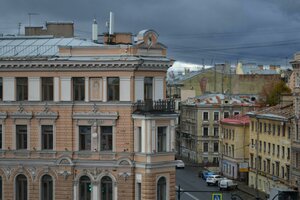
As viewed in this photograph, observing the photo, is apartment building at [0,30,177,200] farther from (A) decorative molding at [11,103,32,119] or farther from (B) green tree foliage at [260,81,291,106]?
(B) green tree foliage at [260,81,291,106]

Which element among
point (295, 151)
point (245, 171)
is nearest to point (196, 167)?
point (245, 171)

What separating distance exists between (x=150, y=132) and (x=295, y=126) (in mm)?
33448

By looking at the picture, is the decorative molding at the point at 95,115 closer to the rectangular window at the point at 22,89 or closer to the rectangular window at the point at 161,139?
the rectangular window at the point at 161,139

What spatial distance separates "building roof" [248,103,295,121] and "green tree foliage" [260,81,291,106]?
25.7 meters

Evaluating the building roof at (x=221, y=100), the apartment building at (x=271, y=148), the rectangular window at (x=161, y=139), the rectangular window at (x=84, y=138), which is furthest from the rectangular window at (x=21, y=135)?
the building roof at (x=221, y=100)

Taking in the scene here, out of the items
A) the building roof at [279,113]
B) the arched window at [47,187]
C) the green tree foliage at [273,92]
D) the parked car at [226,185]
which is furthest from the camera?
the green tree foliage at [273,92]

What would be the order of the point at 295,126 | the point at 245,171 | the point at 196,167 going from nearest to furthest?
the point at 295,126, the point at 245,171, the point at 196,167

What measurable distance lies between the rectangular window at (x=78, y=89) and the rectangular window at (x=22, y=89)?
10.0ft

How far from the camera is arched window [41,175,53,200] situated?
49.0 m

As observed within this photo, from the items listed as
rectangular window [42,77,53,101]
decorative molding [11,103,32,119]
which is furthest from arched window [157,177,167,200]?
decorative molding [11,103,32,119]

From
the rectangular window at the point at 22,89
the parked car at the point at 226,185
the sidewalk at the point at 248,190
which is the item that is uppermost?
the rectangular window at the point at 22,89

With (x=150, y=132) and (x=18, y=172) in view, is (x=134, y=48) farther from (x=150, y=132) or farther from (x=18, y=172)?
(x=18, y=172)

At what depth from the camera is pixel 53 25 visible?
56.0 m

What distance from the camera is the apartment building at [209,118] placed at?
11138 centimetres
